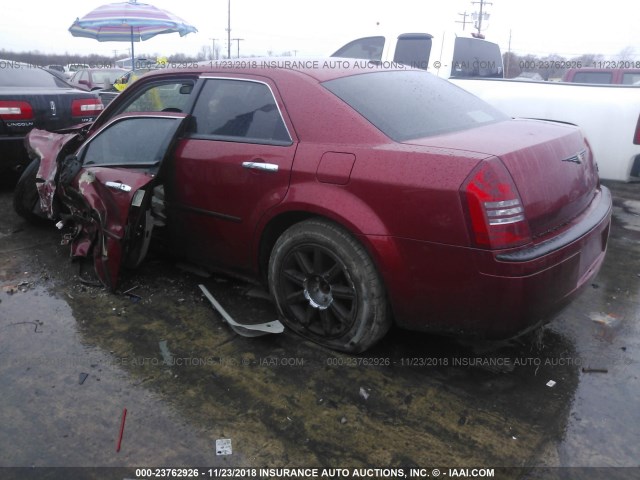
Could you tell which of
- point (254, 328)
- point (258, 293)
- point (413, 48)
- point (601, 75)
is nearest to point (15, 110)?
point (258, 293)

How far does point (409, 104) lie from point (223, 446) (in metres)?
2.07

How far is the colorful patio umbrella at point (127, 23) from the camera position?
1564cm

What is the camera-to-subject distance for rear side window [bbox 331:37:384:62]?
22.7 ft

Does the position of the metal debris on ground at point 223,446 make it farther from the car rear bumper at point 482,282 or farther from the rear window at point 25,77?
the rear window at point 25,77

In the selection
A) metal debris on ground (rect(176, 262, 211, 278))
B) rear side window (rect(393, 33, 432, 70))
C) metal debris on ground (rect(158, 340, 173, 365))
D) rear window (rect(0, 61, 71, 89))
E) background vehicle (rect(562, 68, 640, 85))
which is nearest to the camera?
metal debris on ground (rect(158, 340, 173, 365))

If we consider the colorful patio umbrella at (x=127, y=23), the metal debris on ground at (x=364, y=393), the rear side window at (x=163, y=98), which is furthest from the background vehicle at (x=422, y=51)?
the colorful patio umbrella at (x=127, y=23)

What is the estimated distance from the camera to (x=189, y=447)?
2297 millimetres

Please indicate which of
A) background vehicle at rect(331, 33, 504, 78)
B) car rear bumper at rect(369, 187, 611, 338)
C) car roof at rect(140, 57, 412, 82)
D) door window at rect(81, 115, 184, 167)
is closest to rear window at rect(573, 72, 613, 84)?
background vehicle at rect(331, 33, 504, 78)

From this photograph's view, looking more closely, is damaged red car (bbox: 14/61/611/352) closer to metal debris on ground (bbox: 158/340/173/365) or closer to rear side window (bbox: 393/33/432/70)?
metal debris on ground (bbox: 158/340/173/365)

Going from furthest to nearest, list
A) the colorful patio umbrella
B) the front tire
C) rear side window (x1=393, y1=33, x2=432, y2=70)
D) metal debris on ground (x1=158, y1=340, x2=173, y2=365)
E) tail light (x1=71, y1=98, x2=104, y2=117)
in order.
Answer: the colorful patio umbrella → rear side window (x1=393, y1=33, x2=432, y2=70) → tail light (x1=71, y1=98, x2=104, y2=117) → metal debris on ground (x1=158, y1=340, x2=173, y2=365) → the front tire

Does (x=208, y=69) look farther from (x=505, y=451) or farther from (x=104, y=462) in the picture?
(x=505, y=451)

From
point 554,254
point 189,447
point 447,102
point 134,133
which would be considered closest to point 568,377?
point 554,254

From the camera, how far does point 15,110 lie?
5.59m

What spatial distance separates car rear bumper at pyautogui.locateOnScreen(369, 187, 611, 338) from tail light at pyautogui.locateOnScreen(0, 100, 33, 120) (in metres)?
4.79
